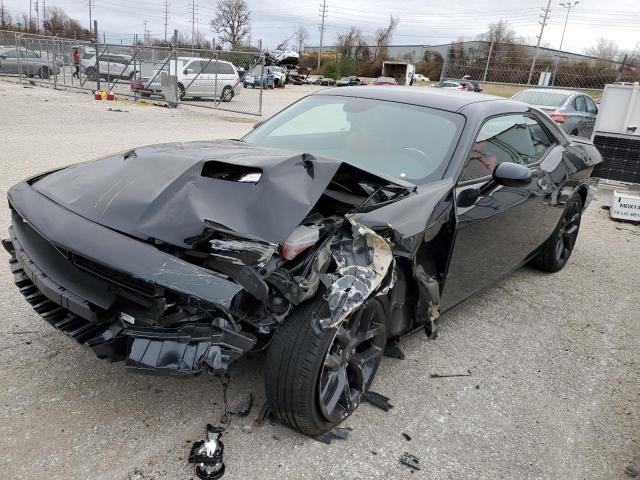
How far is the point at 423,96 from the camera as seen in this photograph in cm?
359

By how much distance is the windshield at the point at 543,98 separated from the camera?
12305 millimetres

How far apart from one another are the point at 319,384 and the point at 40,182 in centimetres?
193

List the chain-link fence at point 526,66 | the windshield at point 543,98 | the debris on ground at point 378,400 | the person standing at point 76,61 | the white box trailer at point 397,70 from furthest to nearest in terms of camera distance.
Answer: the white box trailer at point 397,70, the chain-link fence at point 526,66, the person standing at point 76,61, the windshield at point 543,98, the debris on ground at point 378,400

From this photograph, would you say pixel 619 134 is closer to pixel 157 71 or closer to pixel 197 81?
pixel 197 81

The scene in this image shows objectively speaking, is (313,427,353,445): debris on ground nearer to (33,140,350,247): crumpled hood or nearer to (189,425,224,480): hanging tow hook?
(189,425,224,480): hanging tow hook

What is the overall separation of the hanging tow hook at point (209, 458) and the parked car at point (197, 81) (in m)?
17.4

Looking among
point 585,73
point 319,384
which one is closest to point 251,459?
point 319,384

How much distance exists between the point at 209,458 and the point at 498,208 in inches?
90.8

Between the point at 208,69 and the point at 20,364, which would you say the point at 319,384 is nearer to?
the point at 20,364

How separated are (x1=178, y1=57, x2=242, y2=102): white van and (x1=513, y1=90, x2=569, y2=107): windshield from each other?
33.3 feet

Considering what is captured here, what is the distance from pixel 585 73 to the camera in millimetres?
23969

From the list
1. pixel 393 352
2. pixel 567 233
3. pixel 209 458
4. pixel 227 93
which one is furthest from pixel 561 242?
pixel 227 93

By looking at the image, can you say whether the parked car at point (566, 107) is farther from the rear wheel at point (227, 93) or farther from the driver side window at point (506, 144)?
the rear wheel at point (227, 93)

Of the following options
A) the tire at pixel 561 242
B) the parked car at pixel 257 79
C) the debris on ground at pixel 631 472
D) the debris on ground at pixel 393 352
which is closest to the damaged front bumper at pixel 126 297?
the debris on ground at pixel 393 352
